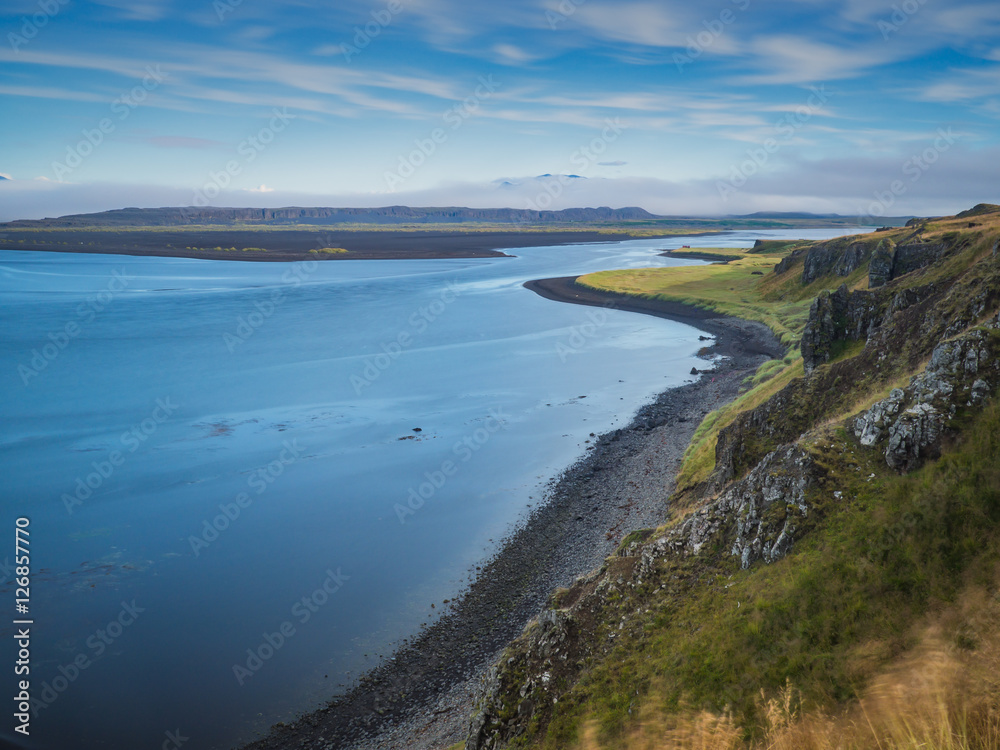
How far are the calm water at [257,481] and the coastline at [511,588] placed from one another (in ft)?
3.61

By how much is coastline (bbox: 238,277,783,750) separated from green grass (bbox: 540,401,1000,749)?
7.35 m

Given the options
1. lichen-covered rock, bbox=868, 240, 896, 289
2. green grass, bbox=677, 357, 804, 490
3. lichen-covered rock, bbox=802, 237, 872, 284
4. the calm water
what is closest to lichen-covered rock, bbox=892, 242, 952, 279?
lichen-covered rock, bbox=868, 240, 896, 289

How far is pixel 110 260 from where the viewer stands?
544 ft

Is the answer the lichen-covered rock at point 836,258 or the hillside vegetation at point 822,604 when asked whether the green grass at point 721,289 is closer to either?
the lichen-covered rock at point 836,258

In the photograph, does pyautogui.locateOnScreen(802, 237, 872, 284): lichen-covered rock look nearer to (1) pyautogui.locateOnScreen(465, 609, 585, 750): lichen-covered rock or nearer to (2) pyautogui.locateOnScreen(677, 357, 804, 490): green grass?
(2) pyautogui.locateOnScreen(677, 357, 804, 490): green grass

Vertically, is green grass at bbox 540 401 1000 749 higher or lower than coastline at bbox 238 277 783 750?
higher

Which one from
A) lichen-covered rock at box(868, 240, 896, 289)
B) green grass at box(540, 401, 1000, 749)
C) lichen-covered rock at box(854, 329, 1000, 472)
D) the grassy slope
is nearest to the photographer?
green grass at box(540, 401, 1000, 749)

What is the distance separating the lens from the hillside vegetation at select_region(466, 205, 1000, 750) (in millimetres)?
7508

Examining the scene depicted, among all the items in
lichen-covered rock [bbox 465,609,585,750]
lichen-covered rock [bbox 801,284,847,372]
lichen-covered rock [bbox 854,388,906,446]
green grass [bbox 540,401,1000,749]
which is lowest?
lichen-covered rock [bbox 465,609,585,750]

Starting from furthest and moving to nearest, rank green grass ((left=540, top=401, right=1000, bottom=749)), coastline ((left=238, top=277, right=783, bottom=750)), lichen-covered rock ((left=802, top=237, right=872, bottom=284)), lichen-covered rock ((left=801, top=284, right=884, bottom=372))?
lichen-covered rock ((left=802, top=237, right=872, bottom=284)) < lichen-covered rock ((left=801, top=284, right=884, bottom=372)) < coastline ((left=238, top=277, right=783, bottom=750)) < green grass ((left=540, top=401, right=1000, bottom=749))

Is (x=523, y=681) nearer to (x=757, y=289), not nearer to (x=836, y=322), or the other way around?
(x=836, y=322)

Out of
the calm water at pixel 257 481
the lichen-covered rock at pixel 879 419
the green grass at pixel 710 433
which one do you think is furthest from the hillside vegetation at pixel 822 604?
the calm water at pixel 257 481

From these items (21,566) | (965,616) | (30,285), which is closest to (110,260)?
A: (30,285)

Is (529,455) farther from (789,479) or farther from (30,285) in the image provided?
(30,285)
